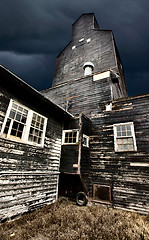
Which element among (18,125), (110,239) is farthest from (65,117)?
(110,239)

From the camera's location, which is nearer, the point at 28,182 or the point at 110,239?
the point at 110,239

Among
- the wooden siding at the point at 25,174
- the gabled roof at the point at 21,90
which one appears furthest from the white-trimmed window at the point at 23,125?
the gabled roof at the point at 21,90

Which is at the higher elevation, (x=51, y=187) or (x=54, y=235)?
(x=51, y=187)

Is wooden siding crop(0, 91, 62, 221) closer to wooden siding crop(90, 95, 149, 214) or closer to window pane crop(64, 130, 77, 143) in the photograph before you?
window pane crop(64, 130, 77, 143)

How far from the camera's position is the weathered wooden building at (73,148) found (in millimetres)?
5355

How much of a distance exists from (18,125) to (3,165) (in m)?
1.86

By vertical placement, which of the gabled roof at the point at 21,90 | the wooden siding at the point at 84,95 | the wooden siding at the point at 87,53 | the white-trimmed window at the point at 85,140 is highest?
the wooden siding at the point at 87,53

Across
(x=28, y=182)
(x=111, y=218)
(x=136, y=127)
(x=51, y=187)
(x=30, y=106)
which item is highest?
(x=30, y=106)

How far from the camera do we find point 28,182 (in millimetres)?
5715

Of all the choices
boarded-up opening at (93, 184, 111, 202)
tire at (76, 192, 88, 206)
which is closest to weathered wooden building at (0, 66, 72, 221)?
tire at (76, 192, 88, 206)

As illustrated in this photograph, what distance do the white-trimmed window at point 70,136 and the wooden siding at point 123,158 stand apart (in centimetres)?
156

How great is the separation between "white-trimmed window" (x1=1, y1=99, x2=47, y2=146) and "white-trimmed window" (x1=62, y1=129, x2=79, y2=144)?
188cm

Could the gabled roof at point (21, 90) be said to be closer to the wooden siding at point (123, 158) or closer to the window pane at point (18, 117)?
the window pane at point (18, 117)

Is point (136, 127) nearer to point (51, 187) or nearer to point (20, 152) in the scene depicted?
point (51, 187)
